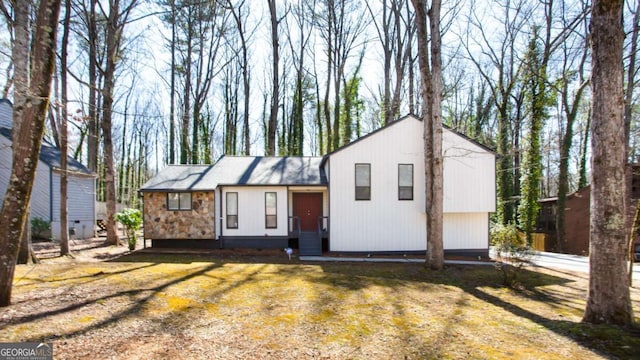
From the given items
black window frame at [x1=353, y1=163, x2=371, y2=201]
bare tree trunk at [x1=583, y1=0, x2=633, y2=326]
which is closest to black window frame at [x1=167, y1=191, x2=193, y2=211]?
black window frame at [x1=353, y1=163, x2=371, y2=201]

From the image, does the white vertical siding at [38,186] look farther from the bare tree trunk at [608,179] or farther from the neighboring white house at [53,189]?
the bare tree trunk at [608,179]

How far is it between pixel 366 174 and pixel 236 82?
1976 centimetres

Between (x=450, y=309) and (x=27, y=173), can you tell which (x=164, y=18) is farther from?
(x=450, y=309)

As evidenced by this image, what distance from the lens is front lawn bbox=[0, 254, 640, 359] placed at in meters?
4.21

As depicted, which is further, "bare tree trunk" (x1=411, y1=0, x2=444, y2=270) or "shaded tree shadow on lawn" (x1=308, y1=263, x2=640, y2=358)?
"bare tree trunk" (x1=411, y1=0, x2=444, y2=270)

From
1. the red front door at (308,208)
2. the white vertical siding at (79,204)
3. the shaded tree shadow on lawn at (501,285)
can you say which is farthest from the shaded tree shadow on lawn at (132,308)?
the white vertical siding at (79,204)

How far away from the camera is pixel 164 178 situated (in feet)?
50.1

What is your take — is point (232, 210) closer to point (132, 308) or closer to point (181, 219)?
point (181, 219)

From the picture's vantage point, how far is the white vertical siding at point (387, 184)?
13.6m

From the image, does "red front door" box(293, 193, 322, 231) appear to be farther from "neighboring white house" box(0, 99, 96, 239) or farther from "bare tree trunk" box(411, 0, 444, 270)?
"neighboring white house" box(0, 99, 96, 239)

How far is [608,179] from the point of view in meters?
5.09

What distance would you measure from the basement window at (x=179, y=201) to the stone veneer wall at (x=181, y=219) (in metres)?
0.15

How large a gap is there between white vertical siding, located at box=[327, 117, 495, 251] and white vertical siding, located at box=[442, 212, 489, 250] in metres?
0.51

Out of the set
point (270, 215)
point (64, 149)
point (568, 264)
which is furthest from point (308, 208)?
point (568, 264)
